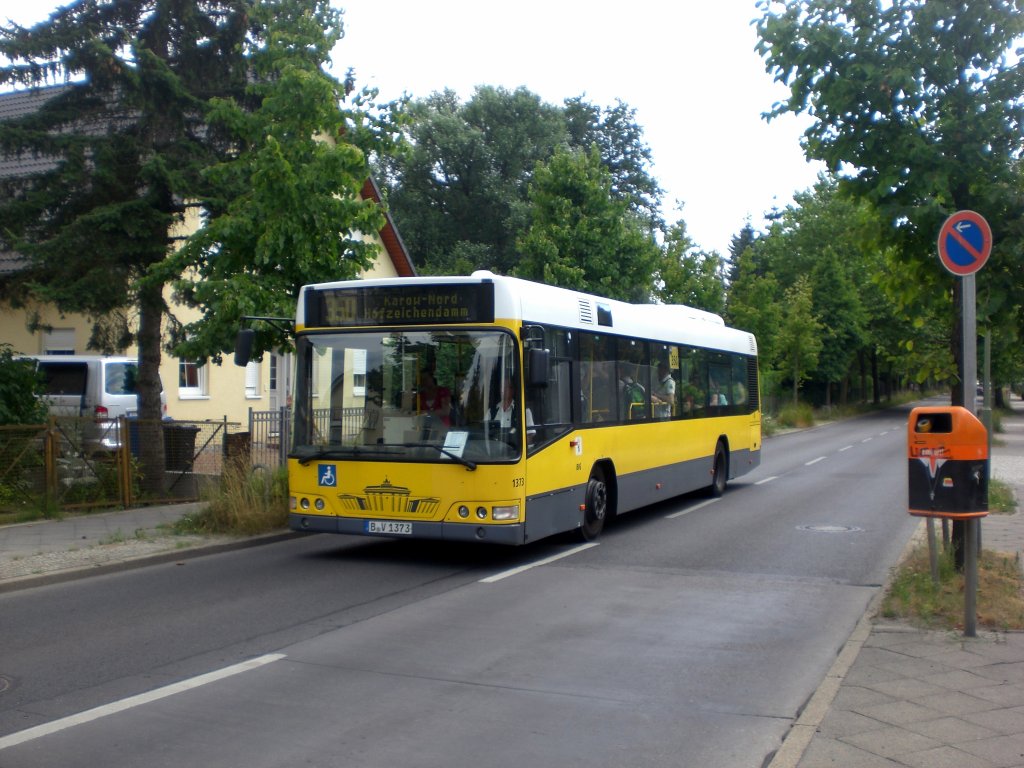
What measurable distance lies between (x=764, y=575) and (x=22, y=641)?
6.81 meters

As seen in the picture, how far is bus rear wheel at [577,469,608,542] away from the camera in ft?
41.8

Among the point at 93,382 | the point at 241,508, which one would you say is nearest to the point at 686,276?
the point at 93,382

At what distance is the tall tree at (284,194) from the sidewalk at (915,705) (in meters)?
9.14

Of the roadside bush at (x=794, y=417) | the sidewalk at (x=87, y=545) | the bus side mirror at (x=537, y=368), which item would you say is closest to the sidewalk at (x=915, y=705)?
the bus side mirror at (x=537, y=368)

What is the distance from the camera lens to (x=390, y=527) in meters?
11.0

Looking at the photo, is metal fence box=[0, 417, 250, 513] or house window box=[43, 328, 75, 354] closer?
metal fence box=[0, 417, 250, 513]

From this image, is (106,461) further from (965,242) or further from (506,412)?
(965,242)

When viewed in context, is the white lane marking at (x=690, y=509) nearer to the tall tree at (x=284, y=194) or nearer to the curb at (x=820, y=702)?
the tall tree at (x=284, y=194)

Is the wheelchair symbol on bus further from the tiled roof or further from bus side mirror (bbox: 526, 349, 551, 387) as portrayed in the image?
the tiled roof

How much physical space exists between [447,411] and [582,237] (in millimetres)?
21430

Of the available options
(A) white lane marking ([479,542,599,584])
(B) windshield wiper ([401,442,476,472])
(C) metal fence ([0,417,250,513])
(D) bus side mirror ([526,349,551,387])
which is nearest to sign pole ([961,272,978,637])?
(D) bus side mirror ([526,349,551,387])

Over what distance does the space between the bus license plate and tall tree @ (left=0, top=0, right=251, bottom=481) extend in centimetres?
609

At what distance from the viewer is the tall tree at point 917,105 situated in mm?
9445

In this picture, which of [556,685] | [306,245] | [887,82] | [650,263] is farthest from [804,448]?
[556,685]
